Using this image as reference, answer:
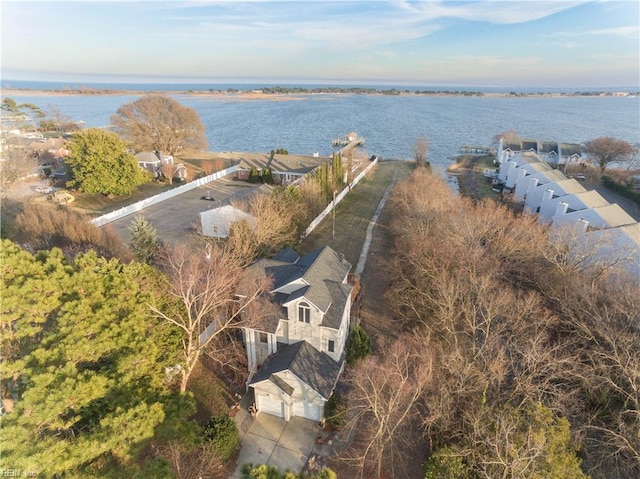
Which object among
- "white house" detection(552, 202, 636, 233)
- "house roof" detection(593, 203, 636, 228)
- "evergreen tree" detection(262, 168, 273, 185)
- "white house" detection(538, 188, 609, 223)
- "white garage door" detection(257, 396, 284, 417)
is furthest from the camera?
"evergreen tree" detection(262, 168, 273, 185)

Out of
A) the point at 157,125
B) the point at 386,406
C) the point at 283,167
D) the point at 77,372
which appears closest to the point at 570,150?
the point at 283,167

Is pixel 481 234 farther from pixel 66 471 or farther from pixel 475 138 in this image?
pixel 475 138

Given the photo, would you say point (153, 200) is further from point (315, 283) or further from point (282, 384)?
point (282, 384)

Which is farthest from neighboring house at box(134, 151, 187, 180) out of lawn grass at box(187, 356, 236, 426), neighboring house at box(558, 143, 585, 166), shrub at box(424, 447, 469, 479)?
neighboring house at box(558, 143, 585, 166)

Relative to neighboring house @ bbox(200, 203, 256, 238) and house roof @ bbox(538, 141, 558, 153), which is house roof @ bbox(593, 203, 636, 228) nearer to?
neighboring house @ bbox(200, 203, 256, 238)

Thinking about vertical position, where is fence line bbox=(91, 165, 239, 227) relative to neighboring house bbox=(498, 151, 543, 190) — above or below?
below

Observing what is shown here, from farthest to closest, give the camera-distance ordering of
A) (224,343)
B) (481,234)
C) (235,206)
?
(235,206) < (481,234) < (224,343)

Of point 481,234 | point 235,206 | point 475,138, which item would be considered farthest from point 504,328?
point 475,138
